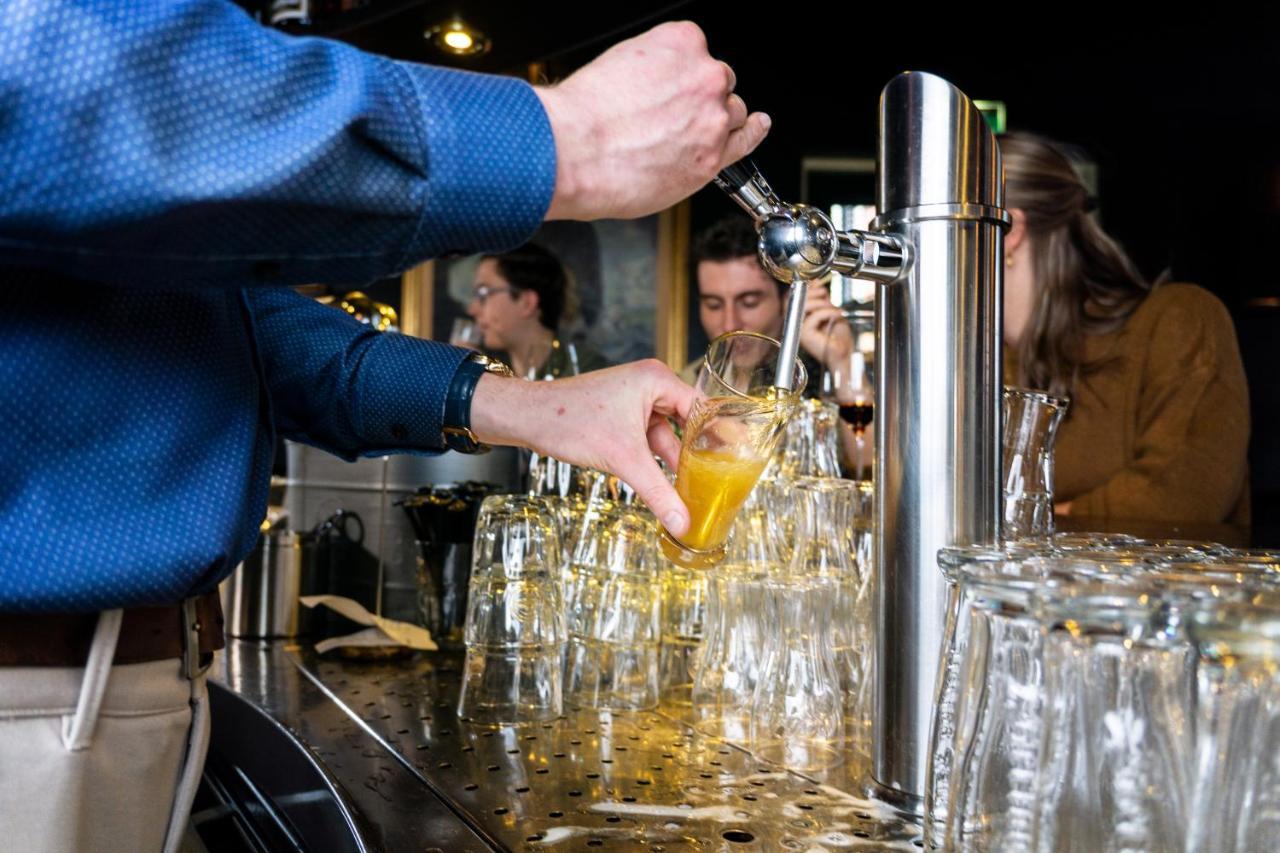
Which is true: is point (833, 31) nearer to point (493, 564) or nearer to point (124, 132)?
point (493, 564)

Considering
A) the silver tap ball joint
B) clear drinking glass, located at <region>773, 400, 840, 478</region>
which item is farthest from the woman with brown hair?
the silver tap ball joint

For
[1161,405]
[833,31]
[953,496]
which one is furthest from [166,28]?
[833,31]

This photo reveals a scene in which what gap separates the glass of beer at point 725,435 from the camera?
3.34 feet

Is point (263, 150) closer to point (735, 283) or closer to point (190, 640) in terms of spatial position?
point (190, 640)

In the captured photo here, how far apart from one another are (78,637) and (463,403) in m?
0.48

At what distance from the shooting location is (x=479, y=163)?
0.76 m

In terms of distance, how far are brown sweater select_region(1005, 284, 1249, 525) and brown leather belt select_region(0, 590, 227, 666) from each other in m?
2.32

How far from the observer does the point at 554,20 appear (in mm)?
3477

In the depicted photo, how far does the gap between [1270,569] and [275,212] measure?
0.62 metres

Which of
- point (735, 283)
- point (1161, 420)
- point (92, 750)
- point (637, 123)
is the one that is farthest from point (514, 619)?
point (735, 283)

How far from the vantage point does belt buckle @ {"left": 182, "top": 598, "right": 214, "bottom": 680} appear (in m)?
0.92

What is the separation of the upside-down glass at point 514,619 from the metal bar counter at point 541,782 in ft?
0.12

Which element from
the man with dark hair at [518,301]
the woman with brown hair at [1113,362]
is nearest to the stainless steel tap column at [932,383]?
the woman with brown hair at [1113,362]

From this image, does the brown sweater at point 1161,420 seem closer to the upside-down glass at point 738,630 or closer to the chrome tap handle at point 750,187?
the upside-down glass at point 738,630
